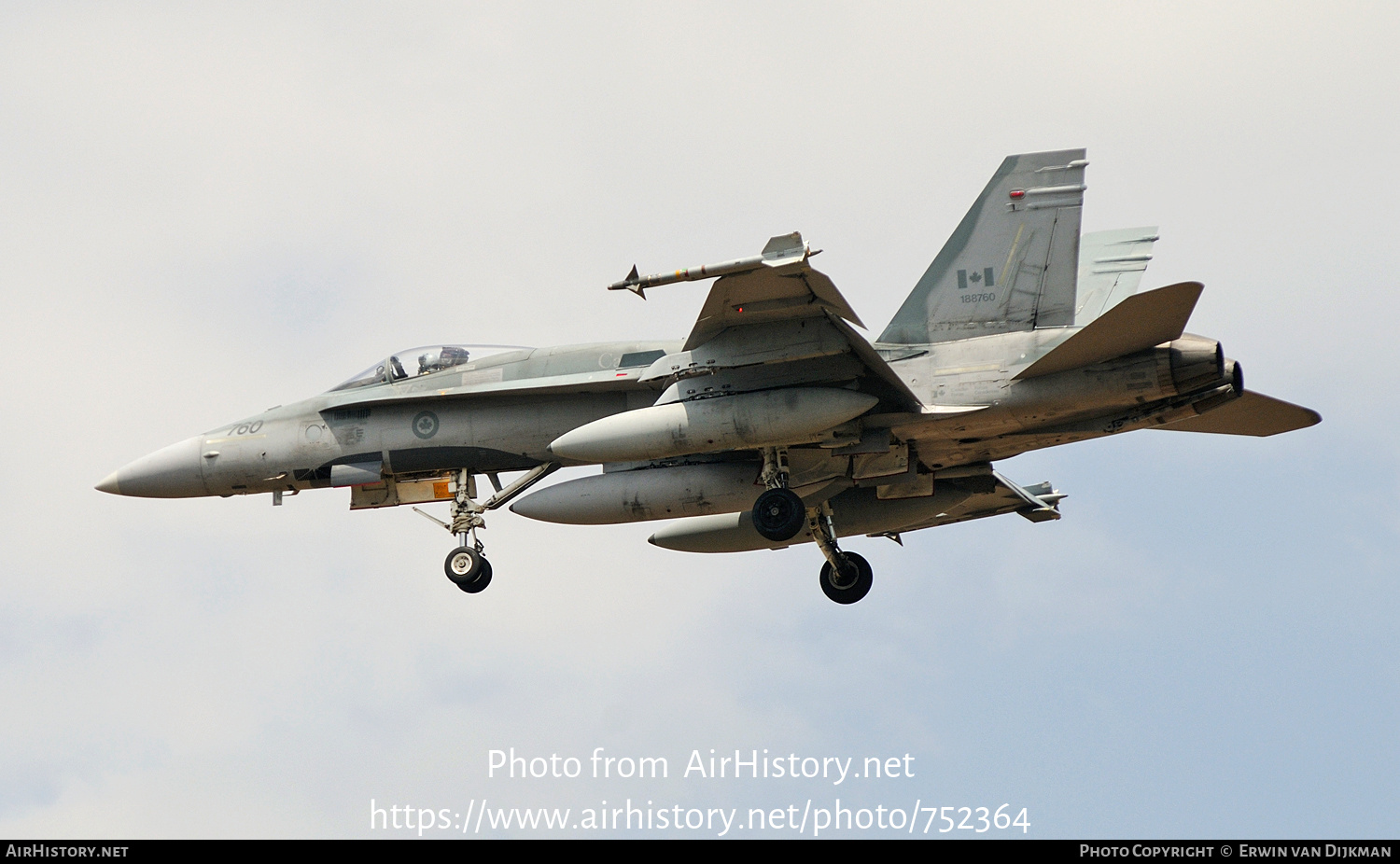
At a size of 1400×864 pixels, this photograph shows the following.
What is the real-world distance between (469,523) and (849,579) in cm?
515

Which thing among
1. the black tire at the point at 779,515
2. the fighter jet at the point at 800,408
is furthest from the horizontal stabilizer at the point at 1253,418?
the black tire at the point at 779,515

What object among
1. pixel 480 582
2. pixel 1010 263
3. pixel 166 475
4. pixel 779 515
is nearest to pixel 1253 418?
pixel 1010 263

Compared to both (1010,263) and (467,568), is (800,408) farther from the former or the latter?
(467,568)

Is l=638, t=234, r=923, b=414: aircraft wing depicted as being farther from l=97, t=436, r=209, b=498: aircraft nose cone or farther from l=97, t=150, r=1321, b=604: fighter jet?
l=97, t=436, r=209, b=498: aircraft nose cone

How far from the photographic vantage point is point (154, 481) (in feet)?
67.2

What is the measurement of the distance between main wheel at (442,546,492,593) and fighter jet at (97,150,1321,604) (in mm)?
31

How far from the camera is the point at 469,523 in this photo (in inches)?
800

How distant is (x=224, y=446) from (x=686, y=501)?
6.12 metres

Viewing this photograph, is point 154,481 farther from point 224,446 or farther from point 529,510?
point 529,510

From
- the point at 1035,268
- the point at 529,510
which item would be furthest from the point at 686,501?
the point at 1035,268

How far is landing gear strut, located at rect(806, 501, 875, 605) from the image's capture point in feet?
69.2

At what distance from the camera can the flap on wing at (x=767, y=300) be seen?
1589 centimetres
